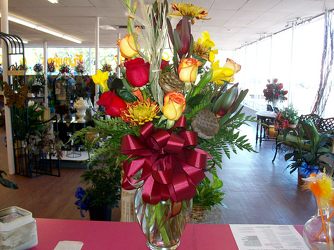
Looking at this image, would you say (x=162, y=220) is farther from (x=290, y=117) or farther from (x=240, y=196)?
(x=290, y=117)

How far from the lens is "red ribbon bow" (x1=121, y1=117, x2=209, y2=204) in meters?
A: 0.82

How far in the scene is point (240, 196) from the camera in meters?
4.23

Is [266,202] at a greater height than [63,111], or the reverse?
[63,111]

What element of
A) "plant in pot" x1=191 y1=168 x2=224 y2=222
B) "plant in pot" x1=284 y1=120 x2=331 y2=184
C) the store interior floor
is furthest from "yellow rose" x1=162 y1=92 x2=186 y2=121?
"plant in pot" x1=284 y1=120 x2=331 y2=184

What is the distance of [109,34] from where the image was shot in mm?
11094

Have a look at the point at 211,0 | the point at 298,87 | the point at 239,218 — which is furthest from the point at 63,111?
the point at 298,87

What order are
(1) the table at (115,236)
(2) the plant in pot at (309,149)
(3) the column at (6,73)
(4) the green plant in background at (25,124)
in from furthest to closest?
(4) the green plant in background at (25,124), (3) the column at (6,73), (2) the plant in pot at (309,149), (1) the table at (115,236)

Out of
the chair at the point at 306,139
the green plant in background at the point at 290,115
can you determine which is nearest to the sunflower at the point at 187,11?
the chair at the point at 306,139

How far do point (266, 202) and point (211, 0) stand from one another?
366 centimetres

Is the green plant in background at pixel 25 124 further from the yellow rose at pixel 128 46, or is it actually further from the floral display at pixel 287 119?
the yellow rose at pixel 128 46

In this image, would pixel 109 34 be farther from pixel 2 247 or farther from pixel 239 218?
pixel 2 247

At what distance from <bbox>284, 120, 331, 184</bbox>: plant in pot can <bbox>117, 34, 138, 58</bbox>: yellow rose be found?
4.17m

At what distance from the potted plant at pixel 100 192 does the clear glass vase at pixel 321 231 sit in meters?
2.08

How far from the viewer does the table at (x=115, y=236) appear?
3.73 feet
